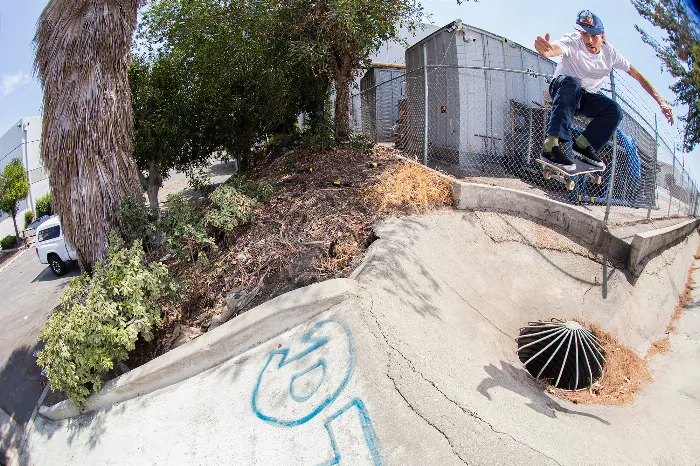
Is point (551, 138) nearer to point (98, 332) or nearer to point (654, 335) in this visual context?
point (654, 335)

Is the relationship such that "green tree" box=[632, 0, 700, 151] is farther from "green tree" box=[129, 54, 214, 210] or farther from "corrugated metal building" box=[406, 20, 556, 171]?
"green tree" box=[129, 54, 214, 210]

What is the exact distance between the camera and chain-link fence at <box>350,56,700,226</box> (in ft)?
25.3

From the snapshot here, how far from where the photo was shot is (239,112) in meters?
9.48

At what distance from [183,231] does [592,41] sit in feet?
17.9

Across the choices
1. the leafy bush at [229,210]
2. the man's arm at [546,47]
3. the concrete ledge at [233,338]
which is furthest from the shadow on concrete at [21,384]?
the man's arm at [546,47]

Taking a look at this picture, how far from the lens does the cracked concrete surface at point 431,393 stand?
3295 mm

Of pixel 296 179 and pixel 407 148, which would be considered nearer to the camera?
pixel 296 179

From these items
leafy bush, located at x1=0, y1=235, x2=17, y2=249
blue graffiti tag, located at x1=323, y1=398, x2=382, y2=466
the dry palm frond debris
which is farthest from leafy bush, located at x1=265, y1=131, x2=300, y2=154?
leafy bush, located at x1=0, y1=235, x2=17, y2=249

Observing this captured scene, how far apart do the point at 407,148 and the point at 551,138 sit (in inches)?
221

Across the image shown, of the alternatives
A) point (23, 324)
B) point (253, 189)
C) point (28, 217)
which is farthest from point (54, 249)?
point (28, 217)

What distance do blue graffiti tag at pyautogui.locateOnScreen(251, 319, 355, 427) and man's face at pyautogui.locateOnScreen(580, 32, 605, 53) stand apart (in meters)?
4.09

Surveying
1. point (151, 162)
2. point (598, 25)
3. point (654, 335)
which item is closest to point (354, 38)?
point (598, 25)

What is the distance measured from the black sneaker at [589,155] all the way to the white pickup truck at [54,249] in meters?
11.7

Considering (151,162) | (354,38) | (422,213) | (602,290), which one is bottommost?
(602,290)
